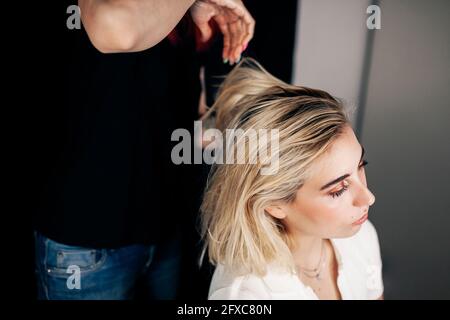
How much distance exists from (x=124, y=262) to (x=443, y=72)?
2.79ft

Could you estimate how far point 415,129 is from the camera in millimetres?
1022

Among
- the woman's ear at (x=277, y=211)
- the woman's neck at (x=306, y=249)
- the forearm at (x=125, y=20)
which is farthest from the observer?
the woman's neck at (x=306, y=249)

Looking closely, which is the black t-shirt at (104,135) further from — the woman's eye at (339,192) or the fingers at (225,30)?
the woman's eye at (339,192)

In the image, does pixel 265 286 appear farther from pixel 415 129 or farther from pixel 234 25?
pixel 234 25

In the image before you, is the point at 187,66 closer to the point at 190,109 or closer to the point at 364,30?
the point at 190,109

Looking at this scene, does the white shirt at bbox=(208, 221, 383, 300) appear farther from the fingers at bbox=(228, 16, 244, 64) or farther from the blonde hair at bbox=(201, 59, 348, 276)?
the fingers at bbox=(228, 16, 244, 64)

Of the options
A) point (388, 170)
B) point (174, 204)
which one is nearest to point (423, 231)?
point (388, 170)

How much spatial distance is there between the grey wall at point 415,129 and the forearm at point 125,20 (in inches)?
20.4

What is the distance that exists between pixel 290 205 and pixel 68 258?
53cm

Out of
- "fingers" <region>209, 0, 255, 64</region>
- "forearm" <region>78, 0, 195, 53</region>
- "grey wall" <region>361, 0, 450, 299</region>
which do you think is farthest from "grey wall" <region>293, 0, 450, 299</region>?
"forearm" <region>78, 0, 195, 53</region>

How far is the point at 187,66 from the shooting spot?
111 cm

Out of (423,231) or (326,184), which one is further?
(423,231)

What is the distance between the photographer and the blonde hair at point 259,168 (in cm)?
92

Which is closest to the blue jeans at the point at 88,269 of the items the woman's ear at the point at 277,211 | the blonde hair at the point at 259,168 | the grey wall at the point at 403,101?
the blonde hair at the point at 259,168
